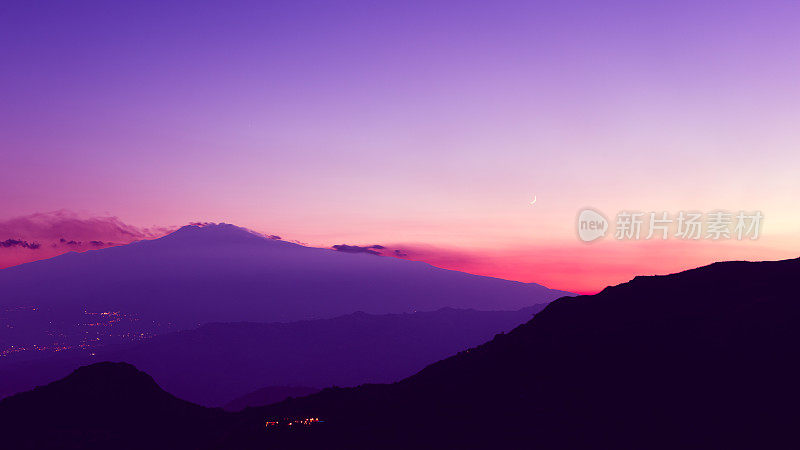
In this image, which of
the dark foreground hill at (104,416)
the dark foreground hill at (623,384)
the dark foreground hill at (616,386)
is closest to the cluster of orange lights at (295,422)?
the dark foreground hill at (616,386)

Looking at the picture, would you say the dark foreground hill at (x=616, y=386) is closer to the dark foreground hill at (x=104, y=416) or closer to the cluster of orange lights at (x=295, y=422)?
the cluster of orange lights at (x=295, y=422)

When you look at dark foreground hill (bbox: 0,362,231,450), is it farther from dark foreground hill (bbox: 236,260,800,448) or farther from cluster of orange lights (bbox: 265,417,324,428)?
dark foreground hill (bbox: 236,260,800,448)

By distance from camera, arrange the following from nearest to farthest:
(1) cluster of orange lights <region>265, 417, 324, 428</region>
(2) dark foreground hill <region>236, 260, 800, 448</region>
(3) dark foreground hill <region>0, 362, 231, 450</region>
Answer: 1. (2) dark foreground hill <region>236, 260, 800, 448</region>
2. (1) cluster of orange lights <region>265, 417, 324, 428</region>
3. (3) dark foreground hill <region>0, 362, 231, 450</region>

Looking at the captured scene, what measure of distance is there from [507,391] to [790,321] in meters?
23.6

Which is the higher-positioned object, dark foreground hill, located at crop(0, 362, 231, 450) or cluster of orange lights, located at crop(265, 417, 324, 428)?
Result: cluster of orange lights, located at crop(265, 417, 324, 428)

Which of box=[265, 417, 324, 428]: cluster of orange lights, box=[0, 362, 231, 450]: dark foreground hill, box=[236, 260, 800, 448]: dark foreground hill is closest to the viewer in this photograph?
box=[236, 260, 800, 448]: dark foreground hill

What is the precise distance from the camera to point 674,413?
1564 inches

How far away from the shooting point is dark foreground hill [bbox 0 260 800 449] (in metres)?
38.3

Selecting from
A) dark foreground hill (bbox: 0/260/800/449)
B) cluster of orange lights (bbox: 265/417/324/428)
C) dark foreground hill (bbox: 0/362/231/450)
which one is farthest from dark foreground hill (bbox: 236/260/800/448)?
dark foreground hill (bbox: 0/362/231/450)

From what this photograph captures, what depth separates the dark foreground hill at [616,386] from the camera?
126 feet

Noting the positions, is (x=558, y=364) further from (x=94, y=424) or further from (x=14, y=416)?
(x=14, y=416)

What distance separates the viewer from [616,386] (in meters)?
45.6

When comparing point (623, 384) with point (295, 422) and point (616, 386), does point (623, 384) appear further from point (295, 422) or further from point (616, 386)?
point (295, 422)

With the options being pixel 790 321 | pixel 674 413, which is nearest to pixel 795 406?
pixel 674 413
